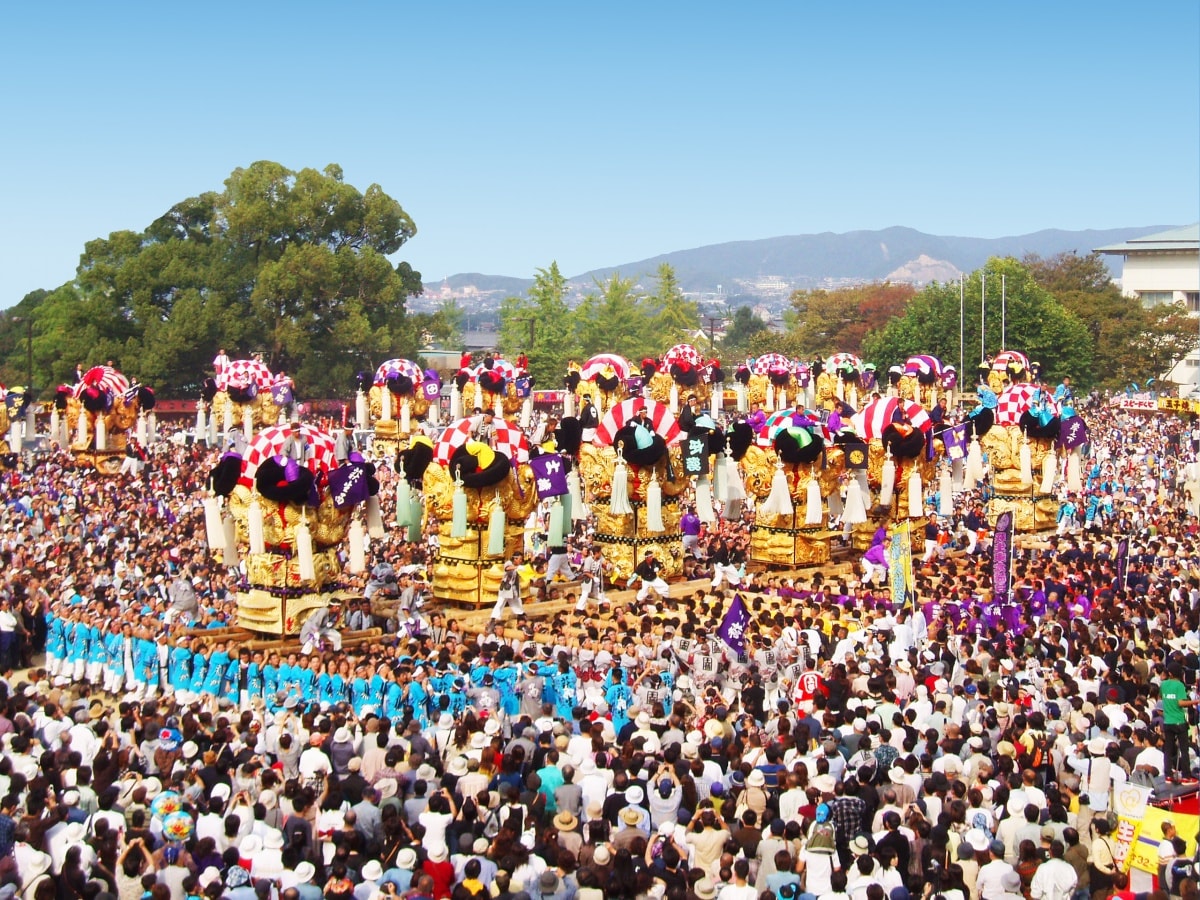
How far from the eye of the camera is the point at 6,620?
70.0ft

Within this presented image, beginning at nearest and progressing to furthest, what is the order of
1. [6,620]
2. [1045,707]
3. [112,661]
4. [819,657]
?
[1045,707] < [819,657] < [112,661] < [6,620]

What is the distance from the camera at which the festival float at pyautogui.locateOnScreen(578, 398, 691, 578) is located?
2312cm

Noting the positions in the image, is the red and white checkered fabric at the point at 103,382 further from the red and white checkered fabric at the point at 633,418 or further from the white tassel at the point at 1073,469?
the white tassel at the point at 1073,469

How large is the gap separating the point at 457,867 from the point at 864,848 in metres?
3.19

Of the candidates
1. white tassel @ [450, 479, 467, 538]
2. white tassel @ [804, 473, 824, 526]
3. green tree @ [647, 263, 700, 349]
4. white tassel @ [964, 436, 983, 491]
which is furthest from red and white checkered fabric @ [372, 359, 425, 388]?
green tree @ [647, 263, 700, 349]

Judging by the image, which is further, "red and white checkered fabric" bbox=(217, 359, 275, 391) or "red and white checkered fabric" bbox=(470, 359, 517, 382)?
"red and white checkered fabric" bbox=(470, 359, 517, 382)

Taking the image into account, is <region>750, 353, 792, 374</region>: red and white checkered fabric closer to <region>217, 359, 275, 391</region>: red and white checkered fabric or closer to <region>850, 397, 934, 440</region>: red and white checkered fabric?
A: <region>217, 359, 275, 391</region>: red and white checkered fabric

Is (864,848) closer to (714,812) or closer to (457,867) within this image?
(714,812)

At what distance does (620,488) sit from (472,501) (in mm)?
2577

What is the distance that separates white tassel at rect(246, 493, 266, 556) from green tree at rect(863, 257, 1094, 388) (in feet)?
176

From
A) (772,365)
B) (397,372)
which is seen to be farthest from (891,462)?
(772,365)

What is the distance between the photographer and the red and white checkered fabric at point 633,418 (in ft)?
77.5

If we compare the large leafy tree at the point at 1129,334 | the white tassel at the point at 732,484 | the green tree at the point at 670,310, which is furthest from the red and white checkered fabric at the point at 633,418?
the green tree at the point at 670,310

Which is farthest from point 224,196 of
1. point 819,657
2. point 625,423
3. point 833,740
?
point 833,740
